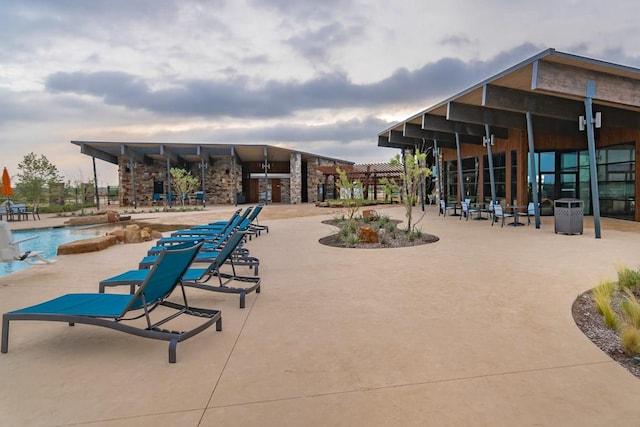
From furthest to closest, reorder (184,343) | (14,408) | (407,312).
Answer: (407,312), (184,343), (14,408)

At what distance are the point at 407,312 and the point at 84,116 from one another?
19.1 metres

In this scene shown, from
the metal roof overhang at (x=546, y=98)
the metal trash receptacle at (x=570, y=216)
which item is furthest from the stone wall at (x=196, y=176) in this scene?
the metal trash receptacle at (x=570, y=216)

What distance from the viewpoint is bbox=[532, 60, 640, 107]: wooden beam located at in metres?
8.26

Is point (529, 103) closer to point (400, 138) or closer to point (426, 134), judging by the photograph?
point (426, 134)

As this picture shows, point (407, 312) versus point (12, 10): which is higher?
point (12, 10)

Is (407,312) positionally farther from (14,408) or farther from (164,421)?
(14,408)

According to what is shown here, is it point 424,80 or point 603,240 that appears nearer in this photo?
point 603,240

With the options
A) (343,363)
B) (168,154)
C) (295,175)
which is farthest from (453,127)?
(168,154)

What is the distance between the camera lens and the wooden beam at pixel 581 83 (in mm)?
8258

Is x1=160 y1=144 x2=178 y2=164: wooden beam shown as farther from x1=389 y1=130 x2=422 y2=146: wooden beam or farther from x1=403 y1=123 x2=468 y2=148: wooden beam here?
x1=403 y1=123 x2=468 y2=148: wooden beam

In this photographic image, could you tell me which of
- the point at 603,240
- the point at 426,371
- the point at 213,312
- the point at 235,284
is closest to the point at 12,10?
the point at 235,284

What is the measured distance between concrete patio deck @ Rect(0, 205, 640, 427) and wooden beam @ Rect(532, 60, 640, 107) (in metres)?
4.82

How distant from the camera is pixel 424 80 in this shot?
15562mm

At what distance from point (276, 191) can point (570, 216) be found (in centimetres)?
2370
